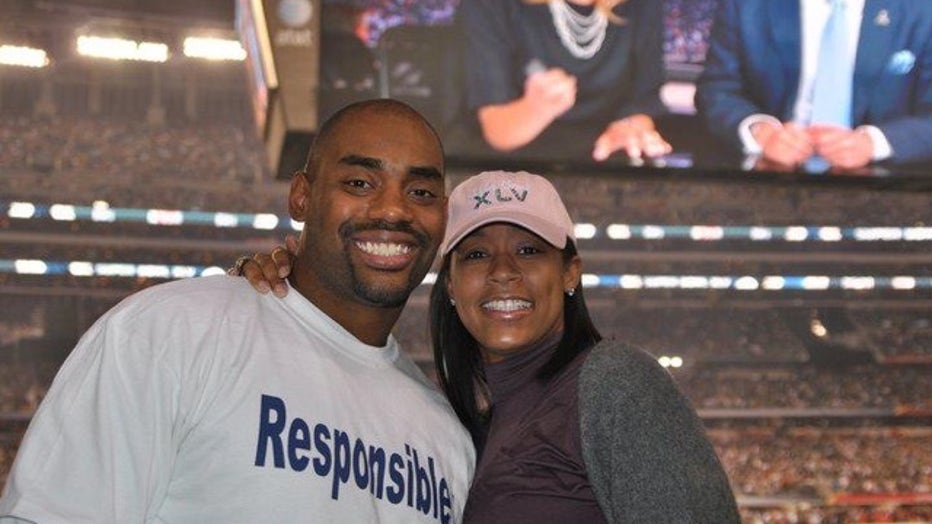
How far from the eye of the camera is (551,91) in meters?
6.68

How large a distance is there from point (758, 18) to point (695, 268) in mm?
13362

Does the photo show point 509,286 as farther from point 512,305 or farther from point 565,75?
point 565,75

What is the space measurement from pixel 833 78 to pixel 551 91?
186cm

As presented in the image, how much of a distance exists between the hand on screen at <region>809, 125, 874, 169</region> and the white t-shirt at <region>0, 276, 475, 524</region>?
18.4 feet

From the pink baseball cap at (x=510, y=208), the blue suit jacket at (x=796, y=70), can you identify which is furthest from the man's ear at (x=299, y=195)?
the blue suit jacket at (x=796, y=70)

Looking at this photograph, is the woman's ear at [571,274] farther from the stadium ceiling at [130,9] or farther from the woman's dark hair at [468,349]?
the stadium ceiling at [130,9]

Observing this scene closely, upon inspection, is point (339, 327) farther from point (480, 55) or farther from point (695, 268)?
point (695, 268)

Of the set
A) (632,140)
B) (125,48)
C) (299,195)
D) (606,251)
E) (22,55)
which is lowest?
(299,195)

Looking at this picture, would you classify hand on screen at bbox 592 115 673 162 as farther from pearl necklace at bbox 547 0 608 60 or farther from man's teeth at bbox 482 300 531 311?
man's teeth at bbox 482 300 531 311

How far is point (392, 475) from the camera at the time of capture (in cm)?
178

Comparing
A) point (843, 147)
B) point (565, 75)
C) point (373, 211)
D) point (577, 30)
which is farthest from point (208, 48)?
point (373, 211)

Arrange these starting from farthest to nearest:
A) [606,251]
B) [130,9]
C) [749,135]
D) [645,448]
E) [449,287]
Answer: [606,251] < [130,9] < [749,135] < [449,287] < [645,448]

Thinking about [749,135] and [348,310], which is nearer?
[348,310]

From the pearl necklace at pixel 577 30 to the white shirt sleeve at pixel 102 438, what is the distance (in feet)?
18.1
